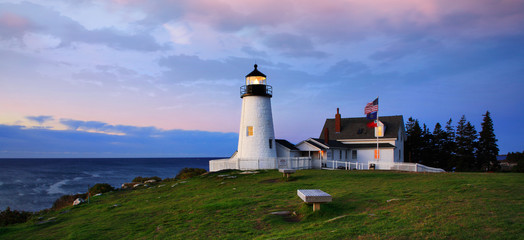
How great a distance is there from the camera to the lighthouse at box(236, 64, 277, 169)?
29734mm

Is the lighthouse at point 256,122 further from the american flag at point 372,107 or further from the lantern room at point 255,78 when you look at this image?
the american flag at point 372,107

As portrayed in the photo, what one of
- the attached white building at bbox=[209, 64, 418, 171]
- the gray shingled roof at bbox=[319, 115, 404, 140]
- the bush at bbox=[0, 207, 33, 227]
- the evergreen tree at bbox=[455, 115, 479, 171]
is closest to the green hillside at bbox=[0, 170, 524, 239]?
the bush at bbox=[0, 207, 33, 227]

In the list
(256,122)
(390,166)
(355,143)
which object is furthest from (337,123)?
(256,122)

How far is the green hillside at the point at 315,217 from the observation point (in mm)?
7619

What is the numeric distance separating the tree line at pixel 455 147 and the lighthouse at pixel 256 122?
2143 centimetres

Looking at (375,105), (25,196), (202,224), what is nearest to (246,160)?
(375,105)

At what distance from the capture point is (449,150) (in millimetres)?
46250

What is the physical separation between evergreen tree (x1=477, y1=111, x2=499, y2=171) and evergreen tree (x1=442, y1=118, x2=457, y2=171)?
9.57 feet

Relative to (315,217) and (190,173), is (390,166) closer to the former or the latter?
(190,173)

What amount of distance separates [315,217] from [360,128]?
31.2m

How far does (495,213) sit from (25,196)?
164ft

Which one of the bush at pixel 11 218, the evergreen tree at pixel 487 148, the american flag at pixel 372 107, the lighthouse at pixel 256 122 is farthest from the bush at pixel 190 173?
the evergreen tree at pixel 487 148

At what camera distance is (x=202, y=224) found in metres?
10.9

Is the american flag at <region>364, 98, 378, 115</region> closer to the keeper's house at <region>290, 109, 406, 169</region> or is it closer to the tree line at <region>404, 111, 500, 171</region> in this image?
the keeper's house at <region>290, 109, 406, 169</region>
